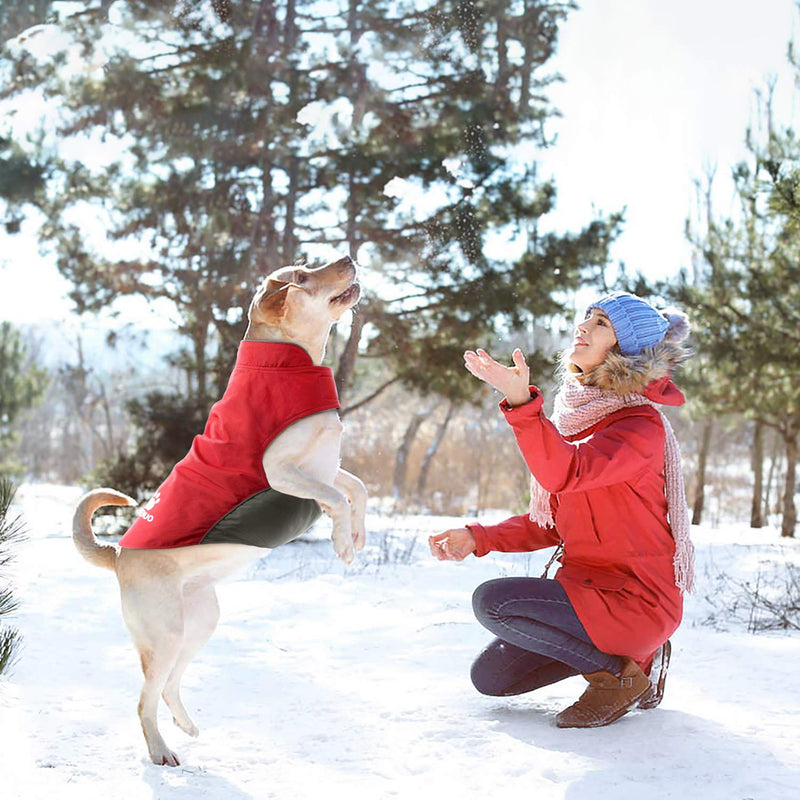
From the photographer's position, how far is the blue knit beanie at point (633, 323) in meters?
2.65

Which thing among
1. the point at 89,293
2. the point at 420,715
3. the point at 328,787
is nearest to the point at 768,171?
the point at 420,715

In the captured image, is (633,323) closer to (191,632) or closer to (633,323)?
(633,323)

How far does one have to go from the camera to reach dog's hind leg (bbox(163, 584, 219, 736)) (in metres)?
2.46

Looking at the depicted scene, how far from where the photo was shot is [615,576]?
2631mm

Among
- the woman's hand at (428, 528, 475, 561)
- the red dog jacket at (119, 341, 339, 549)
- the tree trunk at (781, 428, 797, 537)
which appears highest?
the red dog jacket at (119, 341, 339, 549)

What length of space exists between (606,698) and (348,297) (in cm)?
143

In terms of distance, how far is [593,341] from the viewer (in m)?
2.71

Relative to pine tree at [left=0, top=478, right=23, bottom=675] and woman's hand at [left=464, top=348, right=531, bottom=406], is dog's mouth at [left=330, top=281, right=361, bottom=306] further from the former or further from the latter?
pine tree at [left=0, top=478, right=23, bottom=675]

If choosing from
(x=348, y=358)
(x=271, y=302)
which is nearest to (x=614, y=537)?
(x=271, y=302)

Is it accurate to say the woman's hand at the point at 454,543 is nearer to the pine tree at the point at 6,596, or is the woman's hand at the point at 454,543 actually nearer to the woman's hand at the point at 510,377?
the woman's hand at the point at 510,377

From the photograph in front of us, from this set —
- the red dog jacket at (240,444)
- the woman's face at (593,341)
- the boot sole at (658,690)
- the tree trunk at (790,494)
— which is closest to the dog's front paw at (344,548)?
the red dog jacket at (240,444)

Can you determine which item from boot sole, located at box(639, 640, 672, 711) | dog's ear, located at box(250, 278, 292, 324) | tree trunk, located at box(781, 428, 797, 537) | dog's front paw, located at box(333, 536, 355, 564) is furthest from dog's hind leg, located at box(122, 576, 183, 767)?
tree trunk, located at box(781, 428, 797, 537)

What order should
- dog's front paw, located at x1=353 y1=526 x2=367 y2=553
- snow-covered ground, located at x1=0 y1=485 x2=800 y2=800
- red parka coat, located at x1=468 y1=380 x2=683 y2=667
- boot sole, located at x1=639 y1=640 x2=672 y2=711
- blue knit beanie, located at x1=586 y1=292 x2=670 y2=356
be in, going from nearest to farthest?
snow-covered ground, located at x1=0 y1=485 x2=800 y2=800
dog's front paw, located at x1=353 y1=526 x2=367 y2=553
red parka coat, located at x1=468 y1=380 x2=683 y2=667
blue knit beanie, located at x1=586 y1=292 x2=670 y2=356
boot sole, located at x1=639 y1=640 x2=672 y2=711

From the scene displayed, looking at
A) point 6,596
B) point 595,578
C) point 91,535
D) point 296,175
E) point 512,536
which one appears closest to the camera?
point 6,596
